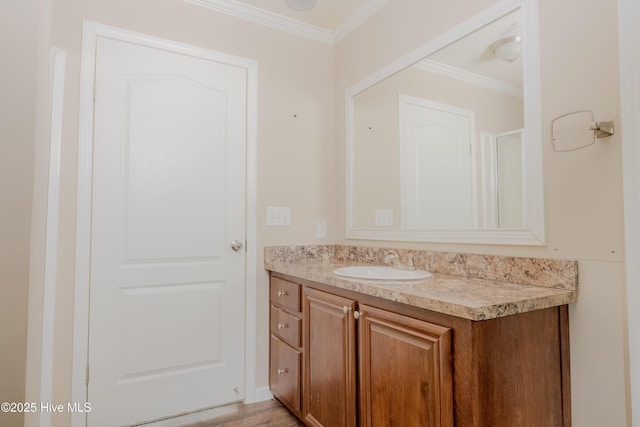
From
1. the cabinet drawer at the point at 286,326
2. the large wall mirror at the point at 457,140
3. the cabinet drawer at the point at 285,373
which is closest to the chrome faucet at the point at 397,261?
the large wall mirror at the point at 457,140

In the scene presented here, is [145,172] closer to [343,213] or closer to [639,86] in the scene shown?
[343,213]

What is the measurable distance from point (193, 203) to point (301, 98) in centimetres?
104

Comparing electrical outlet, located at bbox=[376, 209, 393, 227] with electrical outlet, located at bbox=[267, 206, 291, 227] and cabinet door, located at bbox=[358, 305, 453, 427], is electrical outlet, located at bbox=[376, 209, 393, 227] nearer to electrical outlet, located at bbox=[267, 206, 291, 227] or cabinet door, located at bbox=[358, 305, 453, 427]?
electrical outlet, located at bbox=[267, 206, 291, 227]

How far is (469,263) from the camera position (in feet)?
4.95

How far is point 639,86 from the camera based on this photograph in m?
1.02

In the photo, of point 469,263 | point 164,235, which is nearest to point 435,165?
point 469,263

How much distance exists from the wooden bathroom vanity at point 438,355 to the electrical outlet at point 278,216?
69 centimetres

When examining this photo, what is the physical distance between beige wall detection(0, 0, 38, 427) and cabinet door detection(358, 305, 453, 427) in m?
0.97

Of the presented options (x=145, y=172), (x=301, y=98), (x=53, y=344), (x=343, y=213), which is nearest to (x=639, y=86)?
(x=343, y=213)

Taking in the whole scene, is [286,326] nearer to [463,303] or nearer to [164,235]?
[164,235]

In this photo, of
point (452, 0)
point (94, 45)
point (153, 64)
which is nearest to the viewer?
point (452, 0)

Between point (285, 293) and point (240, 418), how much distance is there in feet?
2.41

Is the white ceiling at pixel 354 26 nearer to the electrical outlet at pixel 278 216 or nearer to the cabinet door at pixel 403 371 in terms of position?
the cabinet door at pixel 403 371

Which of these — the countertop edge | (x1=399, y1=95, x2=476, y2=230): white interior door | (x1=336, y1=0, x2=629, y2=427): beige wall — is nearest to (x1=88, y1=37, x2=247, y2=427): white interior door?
the countertop edge
